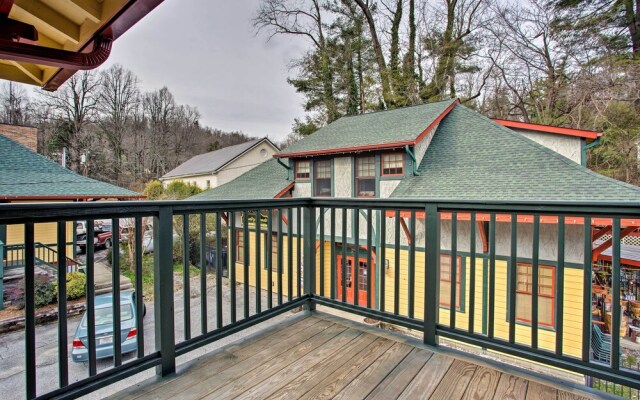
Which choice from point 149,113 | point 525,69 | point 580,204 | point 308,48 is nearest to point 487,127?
point 525,69

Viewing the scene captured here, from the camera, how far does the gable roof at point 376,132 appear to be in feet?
26.4

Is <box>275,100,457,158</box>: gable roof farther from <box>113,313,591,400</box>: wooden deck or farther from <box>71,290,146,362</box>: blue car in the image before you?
<box>113,313,591,400</box>: wooden deck

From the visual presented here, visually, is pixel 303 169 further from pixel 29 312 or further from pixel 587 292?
pixel 29 312

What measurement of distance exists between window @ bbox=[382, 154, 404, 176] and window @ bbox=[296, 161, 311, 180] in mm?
2552

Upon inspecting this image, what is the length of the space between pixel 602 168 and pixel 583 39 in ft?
12.8

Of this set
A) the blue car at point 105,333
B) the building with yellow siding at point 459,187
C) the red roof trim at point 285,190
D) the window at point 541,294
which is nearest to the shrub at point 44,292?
the blue car at point 105,333

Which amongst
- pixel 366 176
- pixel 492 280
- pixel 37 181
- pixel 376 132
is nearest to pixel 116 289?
pixel 492 280

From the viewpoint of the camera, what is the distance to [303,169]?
1006 centimetres

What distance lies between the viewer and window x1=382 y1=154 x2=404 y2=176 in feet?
26.5

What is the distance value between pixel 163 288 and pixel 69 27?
159 centimetres

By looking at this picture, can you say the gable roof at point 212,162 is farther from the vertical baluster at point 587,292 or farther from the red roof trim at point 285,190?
the vertical baluster at point 587,292

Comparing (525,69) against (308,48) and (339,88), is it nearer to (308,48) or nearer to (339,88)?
(339,88)

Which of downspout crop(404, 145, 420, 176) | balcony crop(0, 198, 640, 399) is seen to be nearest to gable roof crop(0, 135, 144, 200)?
balcony crop(0, 198, 640, 399)

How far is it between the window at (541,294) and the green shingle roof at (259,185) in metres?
6.57
